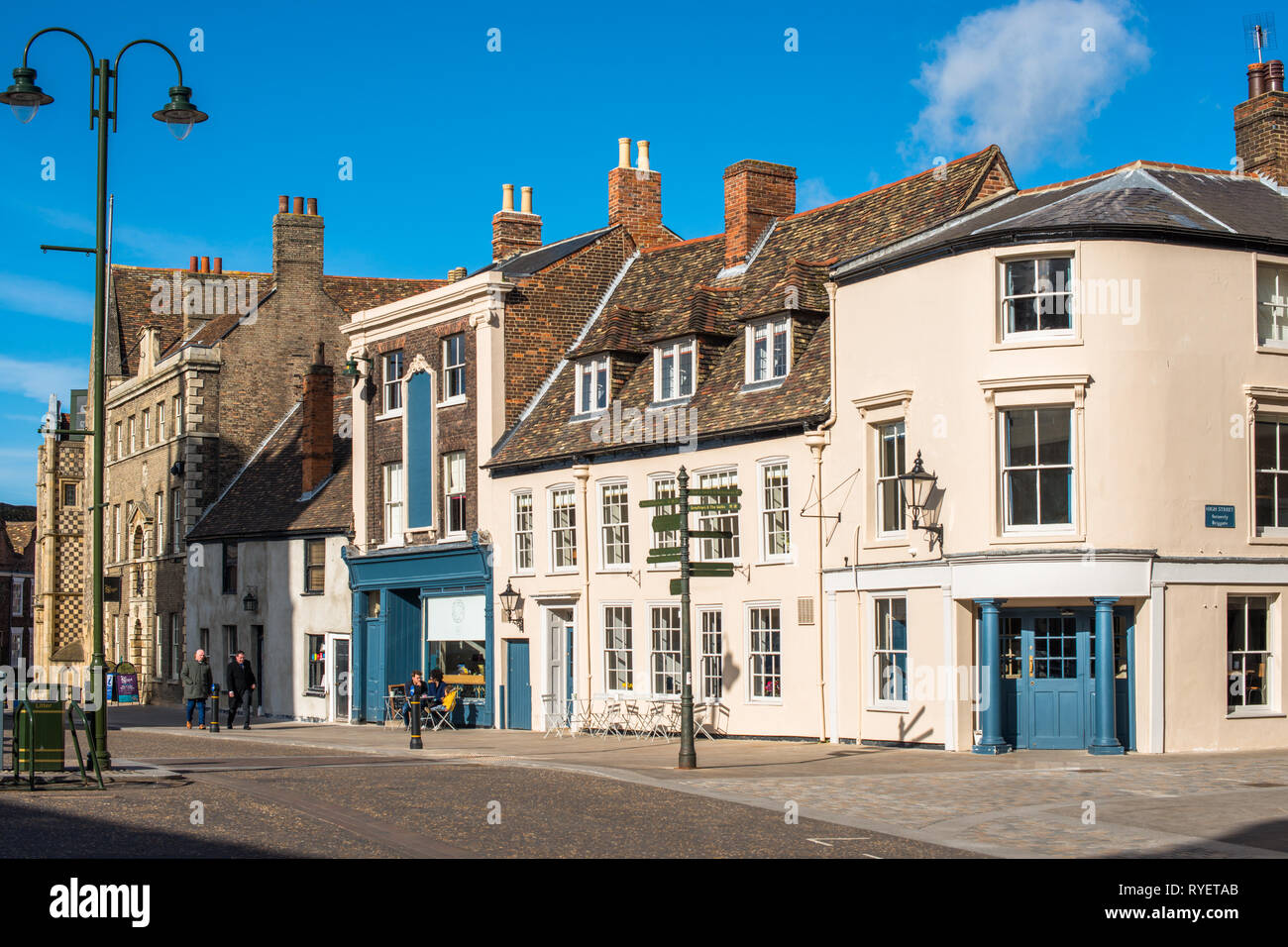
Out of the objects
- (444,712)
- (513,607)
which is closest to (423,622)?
(444,712)

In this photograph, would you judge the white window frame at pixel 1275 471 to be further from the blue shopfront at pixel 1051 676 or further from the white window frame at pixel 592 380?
the white window frame at pixel 592 380

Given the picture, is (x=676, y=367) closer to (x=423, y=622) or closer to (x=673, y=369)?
(x=673, y=369)

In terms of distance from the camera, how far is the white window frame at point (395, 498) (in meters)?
38.9

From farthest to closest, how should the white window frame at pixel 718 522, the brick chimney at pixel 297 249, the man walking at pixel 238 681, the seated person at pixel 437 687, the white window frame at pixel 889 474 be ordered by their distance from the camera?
the brick chimney at pixel 297 249 → the seated person at pixel 437 687 → the man walking at pixel 238 681 → the white window frame at pixel 718 522 → the white window frame at pixel 889 474

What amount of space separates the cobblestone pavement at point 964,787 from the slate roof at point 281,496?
1296 centimetres

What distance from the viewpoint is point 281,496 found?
45.8 meters

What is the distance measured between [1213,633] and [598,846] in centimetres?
1424

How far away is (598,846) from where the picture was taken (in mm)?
14188

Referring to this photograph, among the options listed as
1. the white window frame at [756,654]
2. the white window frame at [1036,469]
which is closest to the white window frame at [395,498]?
the white window frame at [756,654]

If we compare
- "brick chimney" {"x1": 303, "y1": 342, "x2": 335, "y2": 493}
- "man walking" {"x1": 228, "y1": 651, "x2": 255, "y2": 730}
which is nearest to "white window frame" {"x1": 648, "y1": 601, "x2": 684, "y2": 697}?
"man walking" {"x1": 228, "y1": 651, "x2": 255, "y2": 730}

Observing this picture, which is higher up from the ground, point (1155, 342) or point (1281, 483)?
point (1155, 342)

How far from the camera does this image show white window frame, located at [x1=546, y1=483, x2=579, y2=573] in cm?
3381
